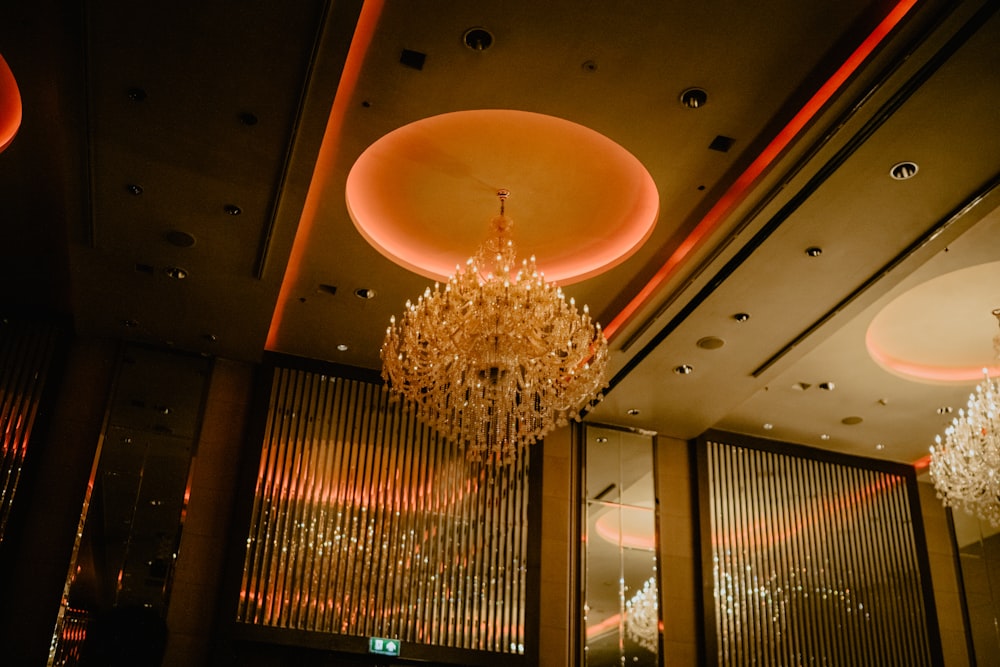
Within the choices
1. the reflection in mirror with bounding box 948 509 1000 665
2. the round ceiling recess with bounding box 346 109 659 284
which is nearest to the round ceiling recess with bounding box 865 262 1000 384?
the reflection in mirror with bounding box 948 509 1000 665

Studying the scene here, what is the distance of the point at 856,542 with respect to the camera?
11117mm

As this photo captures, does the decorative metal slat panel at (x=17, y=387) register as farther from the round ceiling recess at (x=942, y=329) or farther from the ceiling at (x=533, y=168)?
the round ceiling recess at (x=942, y=329)

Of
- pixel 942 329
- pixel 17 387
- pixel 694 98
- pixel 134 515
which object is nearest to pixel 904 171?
pixel 694 98

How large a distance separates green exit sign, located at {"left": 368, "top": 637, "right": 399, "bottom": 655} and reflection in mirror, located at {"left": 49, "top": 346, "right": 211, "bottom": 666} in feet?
6.30

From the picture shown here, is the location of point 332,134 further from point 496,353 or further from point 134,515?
point 134,515

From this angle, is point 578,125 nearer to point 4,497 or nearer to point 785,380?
point 785,380

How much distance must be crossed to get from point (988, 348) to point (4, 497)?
1025 centimetres

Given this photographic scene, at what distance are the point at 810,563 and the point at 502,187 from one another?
21.1ft

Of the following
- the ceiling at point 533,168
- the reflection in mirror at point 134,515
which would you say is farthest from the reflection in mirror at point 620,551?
the reflection in mirror at point 134,515

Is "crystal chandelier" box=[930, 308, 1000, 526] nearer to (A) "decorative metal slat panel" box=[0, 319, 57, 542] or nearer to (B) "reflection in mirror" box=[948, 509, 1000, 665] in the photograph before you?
(B) "reflection in mirror" box=[948, 509, 1000, 665]

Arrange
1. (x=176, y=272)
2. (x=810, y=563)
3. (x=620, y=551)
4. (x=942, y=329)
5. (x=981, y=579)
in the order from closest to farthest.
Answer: (x=176, y=272)
(x=942, y=329)
(x=620, y=551)
(x=810, y=563)
(x=981, y=579)

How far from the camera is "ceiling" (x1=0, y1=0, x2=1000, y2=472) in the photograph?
5484 mm

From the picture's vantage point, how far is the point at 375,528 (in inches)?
362

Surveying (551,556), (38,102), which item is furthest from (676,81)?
(551,556)
